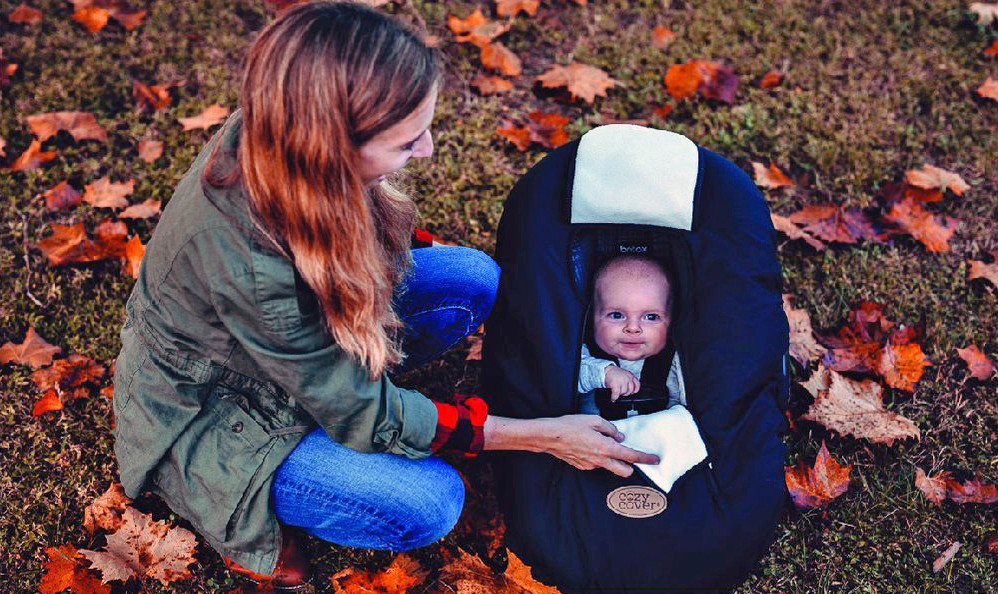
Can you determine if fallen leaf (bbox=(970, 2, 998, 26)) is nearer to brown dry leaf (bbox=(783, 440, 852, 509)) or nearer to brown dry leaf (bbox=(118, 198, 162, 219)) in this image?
brown dry leaf (bbox=(783, 440, 852, 509))

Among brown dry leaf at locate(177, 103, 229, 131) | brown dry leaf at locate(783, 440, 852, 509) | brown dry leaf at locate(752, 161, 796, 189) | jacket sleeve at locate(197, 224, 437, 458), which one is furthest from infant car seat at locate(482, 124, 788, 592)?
brown dry leaf at locate(177, 103, 229, 131)

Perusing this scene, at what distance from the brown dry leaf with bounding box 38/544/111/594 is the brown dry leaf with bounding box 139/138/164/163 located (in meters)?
1.78

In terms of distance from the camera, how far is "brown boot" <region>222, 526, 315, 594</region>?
225 cm

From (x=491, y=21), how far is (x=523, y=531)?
111 inches

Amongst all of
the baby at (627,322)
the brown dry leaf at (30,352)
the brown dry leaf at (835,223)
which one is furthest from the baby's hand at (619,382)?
the brown dry leaf at (30,352)

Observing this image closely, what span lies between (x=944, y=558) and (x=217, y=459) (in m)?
2.14

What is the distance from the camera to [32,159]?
3.48 metres

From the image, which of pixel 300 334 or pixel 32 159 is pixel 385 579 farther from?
pixel 32 159

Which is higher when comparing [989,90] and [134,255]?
[989,90]

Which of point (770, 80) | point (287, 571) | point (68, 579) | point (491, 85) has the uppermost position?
point (770, 80)

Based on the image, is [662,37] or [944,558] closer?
[944,558]

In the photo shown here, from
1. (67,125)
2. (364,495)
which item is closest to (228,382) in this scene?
(364,495)

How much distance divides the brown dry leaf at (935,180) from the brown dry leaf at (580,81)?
1.35 metres

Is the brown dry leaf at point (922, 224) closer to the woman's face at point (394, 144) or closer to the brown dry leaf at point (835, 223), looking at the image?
the brown dry leaf at point (835, 223)
